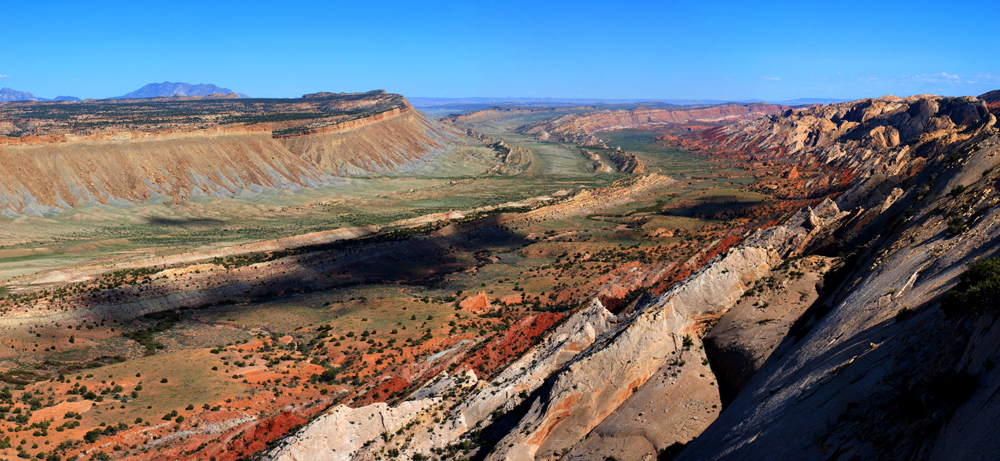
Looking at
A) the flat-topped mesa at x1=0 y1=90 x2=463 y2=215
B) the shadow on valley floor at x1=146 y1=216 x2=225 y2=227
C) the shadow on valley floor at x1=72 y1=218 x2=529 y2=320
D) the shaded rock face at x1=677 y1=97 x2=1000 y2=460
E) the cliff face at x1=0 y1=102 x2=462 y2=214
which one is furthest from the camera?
the flat-topped mesa at x1=0 y1=90 x2=463 y2=215

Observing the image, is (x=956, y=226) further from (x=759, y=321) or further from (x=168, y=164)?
(x=168, y=164)

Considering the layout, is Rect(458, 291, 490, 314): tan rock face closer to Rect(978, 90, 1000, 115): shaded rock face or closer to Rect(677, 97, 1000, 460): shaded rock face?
Rect(677, 97, 1000, 460): shaded rock face

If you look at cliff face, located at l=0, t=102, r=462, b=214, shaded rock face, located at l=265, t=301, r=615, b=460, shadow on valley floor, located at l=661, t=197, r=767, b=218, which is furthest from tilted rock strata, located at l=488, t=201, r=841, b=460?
cliff face, located at l=0, t=102, r=462, b=214

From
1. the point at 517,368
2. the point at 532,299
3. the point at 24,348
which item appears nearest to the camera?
the point at 517,368

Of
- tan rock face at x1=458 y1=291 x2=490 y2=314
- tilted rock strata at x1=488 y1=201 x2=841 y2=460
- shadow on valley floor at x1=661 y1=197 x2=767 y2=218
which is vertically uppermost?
tilted rock strata at x1=488 y1=201 x2=841 y2=460

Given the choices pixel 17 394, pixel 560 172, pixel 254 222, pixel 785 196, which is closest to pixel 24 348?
pixel 17 394

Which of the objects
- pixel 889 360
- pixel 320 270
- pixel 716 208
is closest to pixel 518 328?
pixel 889 360

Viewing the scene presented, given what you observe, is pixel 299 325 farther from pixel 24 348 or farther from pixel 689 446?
pixel 689 446
